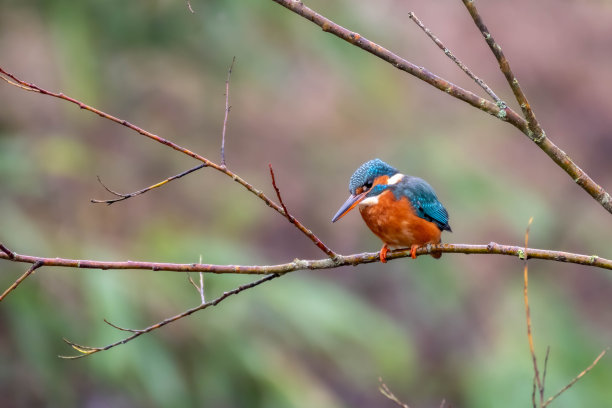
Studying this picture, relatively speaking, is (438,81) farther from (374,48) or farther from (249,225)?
(249,225)

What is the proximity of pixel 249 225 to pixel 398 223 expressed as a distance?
354cm

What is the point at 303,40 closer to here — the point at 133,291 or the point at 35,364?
the point at 133,291

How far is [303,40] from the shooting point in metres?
5.59

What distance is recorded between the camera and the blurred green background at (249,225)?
4.60m

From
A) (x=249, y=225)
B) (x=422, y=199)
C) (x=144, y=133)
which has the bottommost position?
(x=144, y=133)

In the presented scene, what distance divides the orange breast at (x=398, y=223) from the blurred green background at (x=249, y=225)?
187cm

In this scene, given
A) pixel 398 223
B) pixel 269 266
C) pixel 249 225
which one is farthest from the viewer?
pixel 249 225

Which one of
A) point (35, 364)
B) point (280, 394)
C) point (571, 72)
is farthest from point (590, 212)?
point (35, 364)

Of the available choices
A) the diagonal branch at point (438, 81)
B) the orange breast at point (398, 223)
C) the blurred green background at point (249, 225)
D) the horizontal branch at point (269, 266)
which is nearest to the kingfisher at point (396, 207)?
the orange breast at point (398, 223)

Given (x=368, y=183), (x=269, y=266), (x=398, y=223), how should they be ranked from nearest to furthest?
1. (x=269, y=266)
2. (x=398, y=223)
3. (x=368, y=183)

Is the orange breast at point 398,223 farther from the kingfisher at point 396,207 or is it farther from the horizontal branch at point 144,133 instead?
the horizontal branch at point 144,133

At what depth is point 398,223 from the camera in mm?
3016

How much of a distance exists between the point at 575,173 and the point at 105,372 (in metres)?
3.06

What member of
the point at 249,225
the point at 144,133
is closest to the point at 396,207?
the point at 144,133
